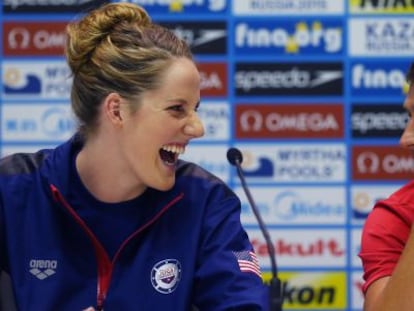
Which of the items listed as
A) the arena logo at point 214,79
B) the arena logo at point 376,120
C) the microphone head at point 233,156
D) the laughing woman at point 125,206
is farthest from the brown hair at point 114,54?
the arena logo at point 376,120

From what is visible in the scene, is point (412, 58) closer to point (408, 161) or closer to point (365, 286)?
point (408, 161)

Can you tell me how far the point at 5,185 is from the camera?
5.75 feet

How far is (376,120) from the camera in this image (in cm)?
326

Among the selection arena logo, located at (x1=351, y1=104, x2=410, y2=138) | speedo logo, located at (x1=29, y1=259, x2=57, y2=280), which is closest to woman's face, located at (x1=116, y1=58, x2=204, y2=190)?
speedo logo, located at (x1=29, y1=259, x2=57, y2=280)

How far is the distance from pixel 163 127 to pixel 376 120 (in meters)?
1.71

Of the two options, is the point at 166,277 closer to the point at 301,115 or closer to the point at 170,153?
the point at 170,153

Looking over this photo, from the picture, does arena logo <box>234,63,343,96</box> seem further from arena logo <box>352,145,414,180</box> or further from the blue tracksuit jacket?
the blue tracksuit jacket

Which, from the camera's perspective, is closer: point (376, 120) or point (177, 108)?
point (177, 108)

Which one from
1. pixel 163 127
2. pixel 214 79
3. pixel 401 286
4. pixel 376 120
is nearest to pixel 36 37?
pixel 214 79

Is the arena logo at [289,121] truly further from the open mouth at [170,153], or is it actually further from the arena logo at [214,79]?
the open mouth at [170,153]

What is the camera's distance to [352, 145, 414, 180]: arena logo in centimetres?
326

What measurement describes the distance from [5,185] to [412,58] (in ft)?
6.27

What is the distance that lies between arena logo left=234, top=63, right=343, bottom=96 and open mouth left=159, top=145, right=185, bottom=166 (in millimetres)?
1575

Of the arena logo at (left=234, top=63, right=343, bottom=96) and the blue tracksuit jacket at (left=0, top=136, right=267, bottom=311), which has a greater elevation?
the arena logo at (left=234, top=63, right=343, bottom=96)
